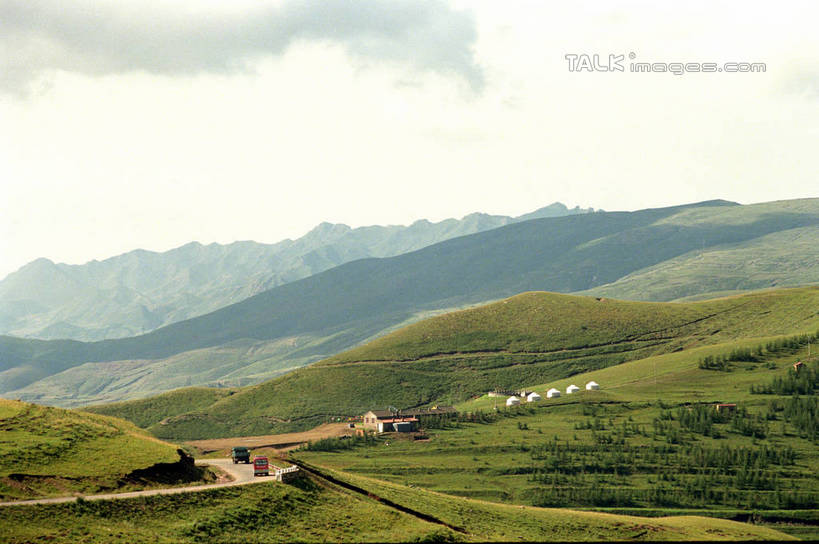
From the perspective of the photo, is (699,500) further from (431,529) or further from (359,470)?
(431,529)

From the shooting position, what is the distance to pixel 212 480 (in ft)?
266

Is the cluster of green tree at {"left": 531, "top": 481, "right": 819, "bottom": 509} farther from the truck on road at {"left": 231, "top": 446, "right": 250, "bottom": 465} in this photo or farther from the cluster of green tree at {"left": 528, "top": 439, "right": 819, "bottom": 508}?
the truck on road at {"left": 231, "top": 446, "right": 250, "bottom": 465}

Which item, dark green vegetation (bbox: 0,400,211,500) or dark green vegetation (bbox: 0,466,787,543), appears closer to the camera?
dark green vegetation (bbox: 0,466,787,543)

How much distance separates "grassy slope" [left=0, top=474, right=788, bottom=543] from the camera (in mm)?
62219

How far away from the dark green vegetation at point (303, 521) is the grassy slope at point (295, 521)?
85 millimetres

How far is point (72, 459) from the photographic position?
7644 centimetres

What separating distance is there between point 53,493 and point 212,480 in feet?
53.1

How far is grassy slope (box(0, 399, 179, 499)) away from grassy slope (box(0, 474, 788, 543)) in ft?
20.1

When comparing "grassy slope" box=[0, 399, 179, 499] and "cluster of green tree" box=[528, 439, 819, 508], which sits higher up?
"grassy slope" box=[0, 399, 179, 499]

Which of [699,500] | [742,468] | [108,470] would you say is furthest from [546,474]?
[108,470]

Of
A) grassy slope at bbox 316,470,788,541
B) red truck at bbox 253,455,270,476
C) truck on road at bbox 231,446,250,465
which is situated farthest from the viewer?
truck on road at bbox 231,446,250,465

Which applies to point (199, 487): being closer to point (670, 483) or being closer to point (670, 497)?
point (670, 497)

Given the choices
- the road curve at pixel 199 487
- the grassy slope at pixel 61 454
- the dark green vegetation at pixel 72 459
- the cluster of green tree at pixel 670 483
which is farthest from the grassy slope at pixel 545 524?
the cluster of green tree at pixel 670 483

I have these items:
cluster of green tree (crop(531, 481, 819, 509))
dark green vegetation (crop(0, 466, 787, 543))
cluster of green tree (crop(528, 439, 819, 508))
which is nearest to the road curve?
dark green vegetation (crop(0, 466, 787, 543))
